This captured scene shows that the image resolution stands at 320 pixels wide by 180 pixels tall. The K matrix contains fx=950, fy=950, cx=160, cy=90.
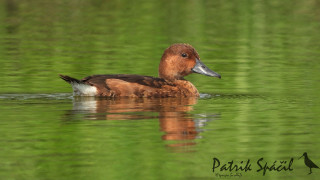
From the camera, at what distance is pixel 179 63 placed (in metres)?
14.4

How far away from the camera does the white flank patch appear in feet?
43.1

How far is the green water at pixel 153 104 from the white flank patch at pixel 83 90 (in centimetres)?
20

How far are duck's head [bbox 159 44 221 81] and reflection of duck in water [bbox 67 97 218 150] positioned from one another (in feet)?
3.03

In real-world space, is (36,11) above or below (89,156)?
above

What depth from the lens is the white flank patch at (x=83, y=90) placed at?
43.1 feet

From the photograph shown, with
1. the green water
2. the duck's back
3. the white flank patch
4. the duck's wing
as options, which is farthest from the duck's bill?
the white flank patch

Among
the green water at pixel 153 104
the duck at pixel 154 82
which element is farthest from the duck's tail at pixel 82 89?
the green water at pixel 153 104

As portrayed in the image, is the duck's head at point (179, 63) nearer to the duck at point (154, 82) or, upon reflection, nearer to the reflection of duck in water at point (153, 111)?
the duck at point (154, 82)

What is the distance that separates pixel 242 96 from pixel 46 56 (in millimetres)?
5782

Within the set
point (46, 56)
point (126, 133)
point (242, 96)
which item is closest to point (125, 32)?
point (46, 56)

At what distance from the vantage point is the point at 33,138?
10016 millimetres

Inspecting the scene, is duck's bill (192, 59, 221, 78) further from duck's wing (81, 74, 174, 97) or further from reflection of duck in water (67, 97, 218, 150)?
duck's wing (81, 74, 174, 97)

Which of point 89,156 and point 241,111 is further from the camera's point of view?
point 241,111

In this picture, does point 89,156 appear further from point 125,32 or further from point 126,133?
point 125,32
